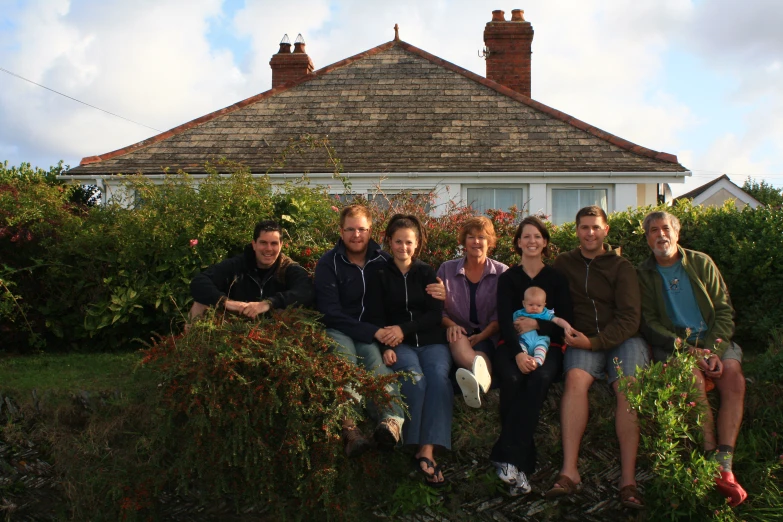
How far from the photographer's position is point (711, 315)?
501cm

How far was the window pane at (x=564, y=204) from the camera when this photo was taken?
13320 millimetres

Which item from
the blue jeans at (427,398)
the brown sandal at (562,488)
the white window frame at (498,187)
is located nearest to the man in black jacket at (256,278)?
the blue jeans at (427,398)

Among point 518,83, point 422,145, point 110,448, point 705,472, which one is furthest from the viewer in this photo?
point 518,83

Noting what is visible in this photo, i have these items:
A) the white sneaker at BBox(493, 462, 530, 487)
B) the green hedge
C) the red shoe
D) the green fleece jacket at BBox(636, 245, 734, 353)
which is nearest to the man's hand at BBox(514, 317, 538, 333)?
the green fleece jacket at BBox(636, 245, 734, 353)

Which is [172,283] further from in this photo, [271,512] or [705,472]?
[705,472]

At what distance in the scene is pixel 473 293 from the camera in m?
5.49

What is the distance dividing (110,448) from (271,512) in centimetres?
122

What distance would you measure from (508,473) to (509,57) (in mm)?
→ 12980

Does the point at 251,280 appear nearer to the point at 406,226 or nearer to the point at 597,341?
the point at 406,226

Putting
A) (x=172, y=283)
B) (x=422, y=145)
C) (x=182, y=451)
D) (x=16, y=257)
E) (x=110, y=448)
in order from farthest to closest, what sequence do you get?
1. (x=422, y=145)
2. (x=16, y=257)
3. (x=172, y=283)
4. (x=110, y=448)
5. (x=182, y=451)

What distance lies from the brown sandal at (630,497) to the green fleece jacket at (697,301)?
1122 millimetres

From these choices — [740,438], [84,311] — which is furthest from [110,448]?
[740,438]

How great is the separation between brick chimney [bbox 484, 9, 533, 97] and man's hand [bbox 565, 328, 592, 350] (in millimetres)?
11845

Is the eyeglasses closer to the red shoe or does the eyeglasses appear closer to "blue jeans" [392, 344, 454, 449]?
"blue jeans" [392, 344, 454, 449]
